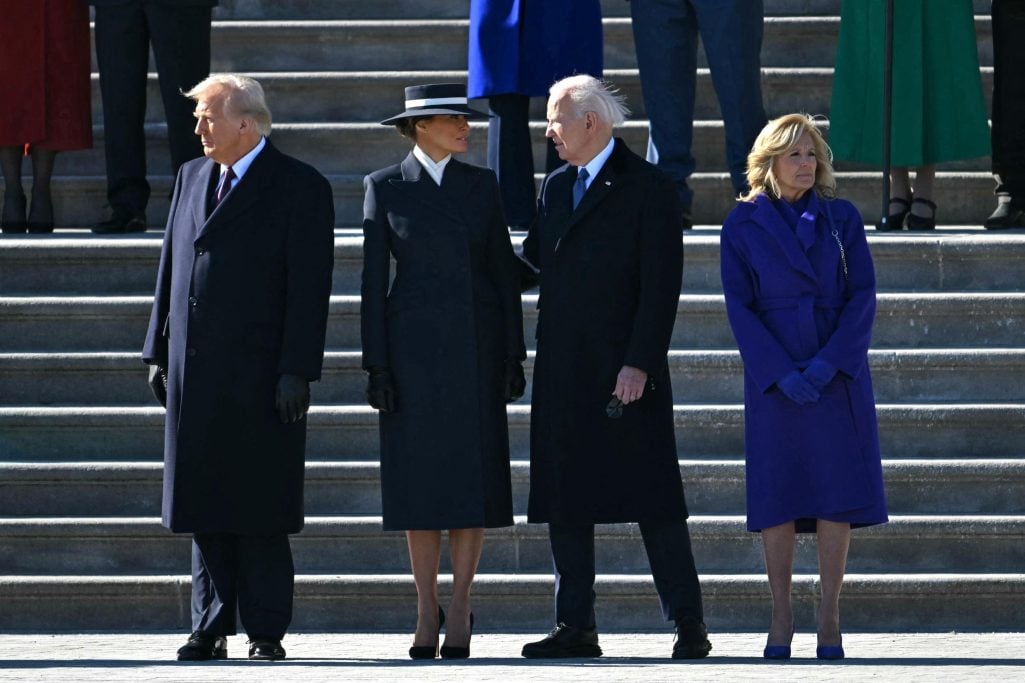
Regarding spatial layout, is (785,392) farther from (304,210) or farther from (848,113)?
(848,113)

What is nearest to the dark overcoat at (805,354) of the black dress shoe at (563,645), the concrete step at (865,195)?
the black dress shoe at (563,645)

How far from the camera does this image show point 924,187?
9.58 m

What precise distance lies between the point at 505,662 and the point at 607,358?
0.96m

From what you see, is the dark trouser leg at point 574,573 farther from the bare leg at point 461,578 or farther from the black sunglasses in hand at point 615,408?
the black sunglasses in hand at point 615,408

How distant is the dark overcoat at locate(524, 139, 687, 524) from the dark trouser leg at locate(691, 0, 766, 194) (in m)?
2.26

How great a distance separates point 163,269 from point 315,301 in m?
0.54

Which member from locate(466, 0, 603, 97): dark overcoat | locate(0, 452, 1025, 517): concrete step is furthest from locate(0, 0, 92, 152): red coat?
locate(0, 452, 1025, 517): concrete step

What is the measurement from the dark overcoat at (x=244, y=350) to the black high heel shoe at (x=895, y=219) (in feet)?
10.1

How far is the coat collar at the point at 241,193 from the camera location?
7047 mm

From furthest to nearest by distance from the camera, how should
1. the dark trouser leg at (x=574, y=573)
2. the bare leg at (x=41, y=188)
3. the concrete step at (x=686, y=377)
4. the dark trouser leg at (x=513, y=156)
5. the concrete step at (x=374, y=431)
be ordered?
the bare leg at (x=41, y=188) → the dark trouser leg at (x=513, y=156) → the concrete step at (x=686, y=377) → the concrete step at (x=374, y=431) → the dark trouser leg at (x=574, y=573)

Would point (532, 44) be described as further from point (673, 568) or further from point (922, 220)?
point (673, 568)

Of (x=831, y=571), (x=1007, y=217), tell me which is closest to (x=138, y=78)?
(x=1007, y=217)

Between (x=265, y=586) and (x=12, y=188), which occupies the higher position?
(x=12, y=188)

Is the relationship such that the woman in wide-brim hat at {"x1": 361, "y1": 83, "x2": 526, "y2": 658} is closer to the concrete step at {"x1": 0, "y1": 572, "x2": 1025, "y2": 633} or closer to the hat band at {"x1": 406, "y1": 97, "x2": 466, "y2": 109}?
the hat band at {"x1": 406, "y1": 97, "x2": 466, "y2": 109}
